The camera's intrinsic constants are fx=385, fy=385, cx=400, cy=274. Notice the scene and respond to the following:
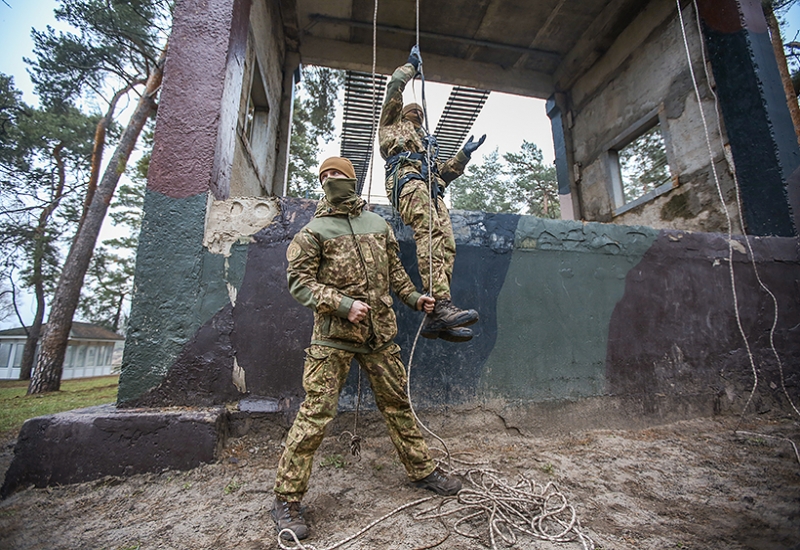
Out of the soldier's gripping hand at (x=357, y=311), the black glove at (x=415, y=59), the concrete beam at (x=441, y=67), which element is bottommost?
the soldier's gripping hand at (x=357, y=311)

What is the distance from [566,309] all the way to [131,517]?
335cm

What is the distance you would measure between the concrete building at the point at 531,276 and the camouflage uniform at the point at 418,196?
1.28 feet

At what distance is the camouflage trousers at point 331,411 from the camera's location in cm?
188

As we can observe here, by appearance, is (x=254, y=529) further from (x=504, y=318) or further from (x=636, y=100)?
(x=636, y=100)

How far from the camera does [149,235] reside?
286cm

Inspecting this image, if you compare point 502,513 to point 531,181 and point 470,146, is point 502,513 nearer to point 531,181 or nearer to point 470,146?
point 470,146

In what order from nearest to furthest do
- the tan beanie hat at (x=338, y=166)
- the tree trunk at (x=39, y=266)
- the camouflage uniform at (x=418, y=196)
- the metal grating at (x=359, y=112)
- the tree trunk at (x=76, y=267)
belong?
1. the tan beanie hat at (x=338, y=166)
2. the camouflage uniform at (x=418, y=196)
3. the metal grating at (x=359, y=112)
4. the tree trunk at (x=76, y=267)
5. the tree trunk at (x=39, y=266)

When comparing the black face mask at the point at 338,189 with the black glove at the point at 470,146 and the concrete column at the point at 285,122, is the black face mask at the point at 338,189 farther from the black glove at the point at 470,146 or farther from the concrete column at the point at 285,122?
the concrete column at the point at 285,122

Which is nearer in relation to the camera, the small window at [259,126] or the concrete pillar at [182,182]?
the concrete pillar at [182,182]

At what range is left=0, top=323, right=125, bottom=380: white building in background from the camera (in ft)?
76.1

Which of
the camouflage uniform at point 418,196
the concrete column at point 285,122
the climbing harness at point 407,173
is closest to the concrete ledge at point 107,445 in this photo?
the camouflage uniform at point 418,196

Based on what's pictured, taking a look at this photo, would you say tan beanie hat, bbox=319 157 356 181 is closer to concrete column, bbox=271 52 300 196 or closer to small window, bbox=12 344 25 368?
concrete column, bbox=271 52 300 196

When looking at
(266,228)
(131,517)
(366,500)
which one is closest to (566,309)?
(366,500)

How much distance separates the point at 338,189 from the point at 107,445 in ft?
7.02
